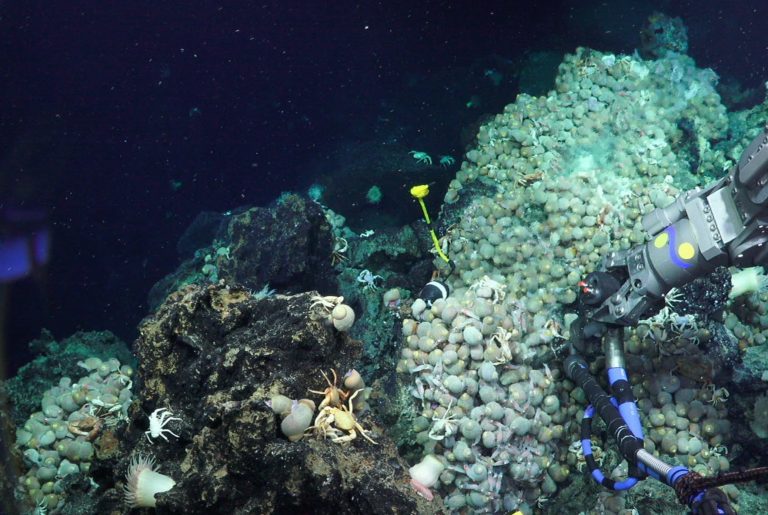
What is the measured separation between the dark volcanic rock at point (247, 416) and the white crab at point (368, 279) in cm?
277

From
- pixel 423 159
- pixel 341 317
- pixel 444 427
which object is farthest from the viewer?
pixel 423 159

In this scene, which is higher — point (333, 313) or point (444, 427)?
point (333, 313)

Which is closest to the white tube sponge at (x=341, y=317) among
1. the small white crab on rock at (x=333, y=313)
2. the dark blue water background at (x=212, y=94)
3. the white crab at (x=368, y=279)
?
the small white crab on rock at (x=333, y=313)

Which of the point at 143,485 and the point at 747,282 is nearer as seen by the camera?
the point at 143,485

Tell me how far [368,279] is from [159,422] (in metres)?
3.76

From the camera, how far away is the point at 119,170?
884cm

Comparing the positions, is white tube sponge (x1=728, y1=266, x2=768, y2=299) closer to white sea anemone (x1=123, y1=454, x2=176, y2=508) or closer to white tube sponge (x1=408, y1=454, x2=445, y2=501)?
white tube sponge (x1=408, y1=454, x2=445, y2=501)

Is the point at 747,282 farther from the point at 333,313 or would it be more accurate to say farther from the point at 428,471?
the point at 333,313

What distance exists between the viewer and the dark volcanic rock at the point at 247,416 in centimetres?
297

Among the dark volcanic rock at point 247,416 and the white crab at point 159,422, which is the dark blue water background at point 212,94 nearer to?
the dark volcanic rock at point 247,416

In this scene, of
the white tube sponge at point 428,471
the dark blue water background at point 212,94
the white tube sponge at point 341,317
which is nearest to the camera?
the white tube sponge at point 341,317

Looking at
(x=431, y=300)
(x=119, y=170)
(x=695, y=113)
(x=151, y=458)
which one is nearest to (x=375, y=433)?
(x=151, y=458)

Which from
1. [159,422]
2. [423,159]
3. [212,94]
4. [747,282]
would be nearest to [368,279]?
[423,159]

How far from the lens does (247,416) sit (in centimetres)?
302
